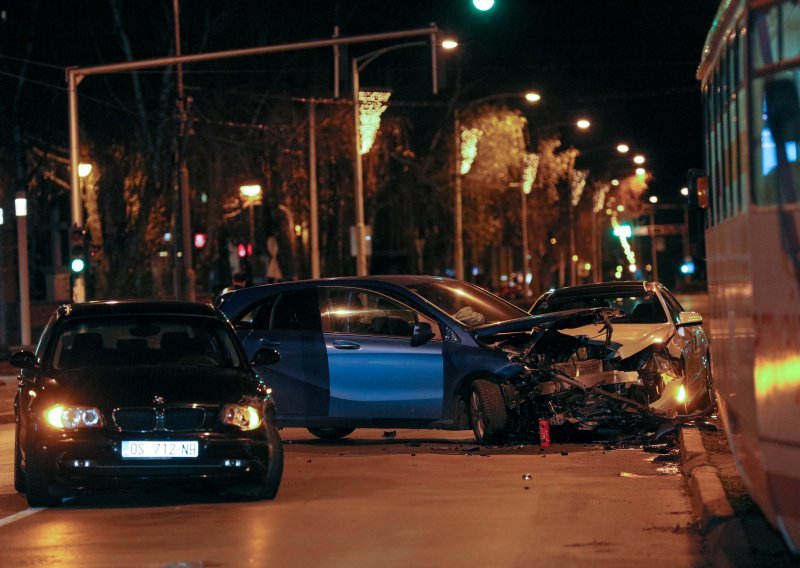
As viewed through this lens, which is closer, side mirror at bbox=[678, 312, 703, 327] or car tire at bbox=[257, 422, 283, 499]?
car tire at bbox=[257, 422, 283, 499]

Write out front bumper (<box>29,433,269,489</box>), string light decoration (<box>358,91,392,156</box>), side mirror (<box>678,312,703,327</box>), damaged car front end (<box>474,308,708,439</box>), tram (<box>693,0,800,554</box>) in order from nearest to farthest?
tram (<box>693,0,800,554</box>) < front bumper (<box>29,433,269,489</box>) < damaged car front end (<box>474,308,708,439</box>) < side mirror (<box>678,312,703,327</box>) < string light decoration (<box>358,91,392,156</box>)

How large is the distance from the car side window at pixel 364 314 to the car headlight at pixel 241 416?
13.0ft

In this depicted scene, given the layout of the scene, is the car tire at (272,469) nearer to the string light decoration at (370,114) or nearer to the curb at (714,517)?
the curb at (714,517)

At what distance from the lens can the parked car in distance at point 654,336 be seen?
1552cm

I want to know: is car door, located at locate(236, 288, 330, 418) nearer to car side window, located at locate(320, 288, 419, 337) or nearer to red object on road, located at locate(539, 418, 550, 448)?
car side window, located at locate(320, 288, 419, 337)

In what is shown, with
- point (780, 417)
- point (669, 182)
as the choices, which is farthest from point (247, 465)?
point (669, 182)

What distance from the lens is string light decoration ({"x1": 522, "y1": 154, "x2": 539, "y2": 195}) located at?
6744cm

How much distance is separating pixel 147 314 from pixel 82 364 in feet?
2.50

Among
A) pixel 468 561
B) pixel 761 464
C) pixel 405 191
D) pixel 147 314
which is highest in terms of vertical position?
pixel 405 191

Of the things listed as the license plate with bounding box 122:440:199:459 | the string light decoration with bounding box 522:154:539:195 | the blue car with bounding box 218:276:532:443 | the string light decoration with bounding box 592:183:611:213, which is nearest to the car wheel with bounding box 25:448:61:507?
the license plate with bounding box 122:440:199:459

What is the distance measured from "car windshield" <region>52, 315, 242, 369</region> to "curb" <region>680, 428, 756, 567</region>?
3612mm

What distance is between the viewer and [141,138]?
49594mm

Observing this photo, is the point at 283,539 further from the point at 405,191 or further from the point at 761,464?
the point at 405,191

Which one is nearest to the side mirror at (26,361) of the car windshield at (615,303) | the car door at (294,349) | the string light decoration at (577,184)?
the car door at (294,349)
